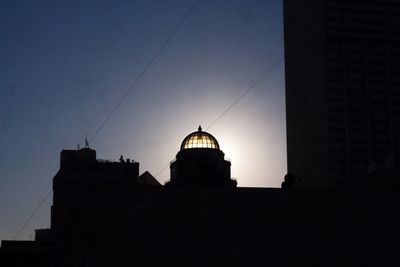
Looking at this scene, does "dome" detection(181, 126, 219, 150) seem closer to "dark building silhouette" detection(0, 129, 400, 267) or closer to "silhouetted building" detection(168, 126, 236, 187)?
"silhouetted building" detection(168, 126, 236, 187)

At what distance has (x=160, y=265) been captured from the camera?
47.2 meters

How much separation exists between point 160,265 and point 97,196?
5988 millimetres

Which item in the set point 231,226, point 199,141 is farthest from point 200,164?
point 231,226

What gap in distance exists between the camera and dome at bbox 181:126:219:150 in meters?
83.9

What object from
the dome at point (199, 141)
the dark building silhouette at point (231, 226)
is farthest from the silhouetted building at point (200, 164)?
the dark building silhouette at point (231, 226)

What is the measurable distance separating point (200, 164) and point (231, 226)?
28.8m

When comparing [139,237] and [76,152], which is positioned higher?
[76,152]

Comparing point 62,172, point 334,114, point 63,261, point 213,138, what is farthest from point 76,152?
point 63,261

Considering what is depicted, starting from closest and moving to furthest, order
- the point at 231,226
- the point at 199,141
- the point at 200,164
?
the point at 231,226
the point at 200,164
the point at 199,141

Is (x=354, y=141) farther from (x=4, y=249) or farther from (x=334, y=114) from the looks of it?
(x=4, y=249)

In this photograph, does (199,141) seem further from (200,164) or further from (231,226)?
(231,226)

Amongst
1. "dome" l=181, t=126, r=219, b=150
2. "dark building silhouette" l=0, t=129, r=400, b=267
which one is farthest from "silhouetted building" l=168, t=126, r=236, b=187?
"dark building silhouette" l=0, t=129, r=400, b=267

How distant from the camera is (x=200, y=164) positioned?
256 feet

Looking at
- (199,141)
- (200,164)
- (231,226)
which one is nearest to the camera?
(231,226)
